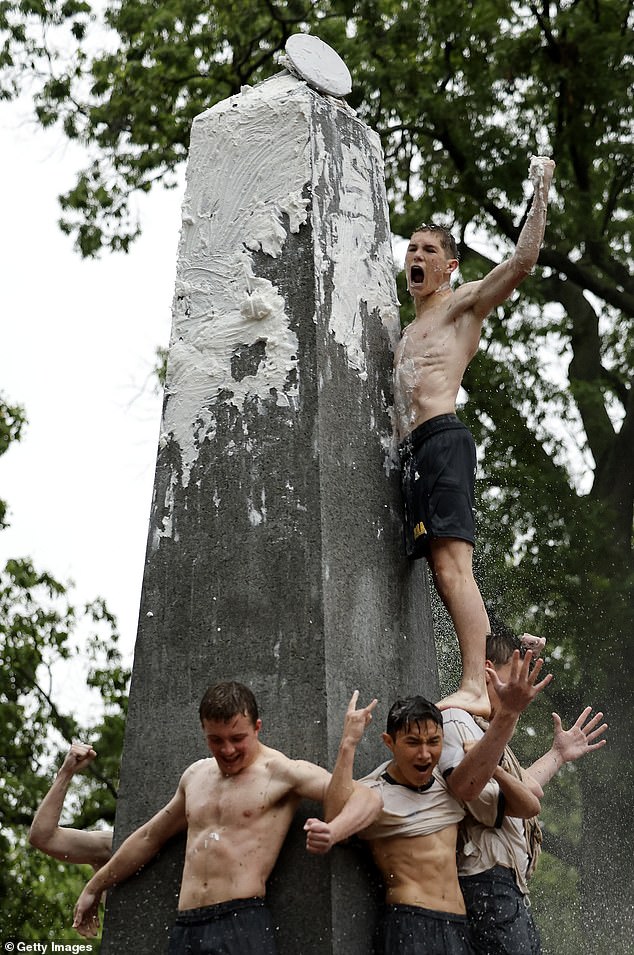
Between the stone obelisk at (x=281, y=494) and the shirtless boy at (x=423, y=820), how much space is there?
0.13m

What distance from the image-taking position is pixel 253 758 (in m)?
3.80

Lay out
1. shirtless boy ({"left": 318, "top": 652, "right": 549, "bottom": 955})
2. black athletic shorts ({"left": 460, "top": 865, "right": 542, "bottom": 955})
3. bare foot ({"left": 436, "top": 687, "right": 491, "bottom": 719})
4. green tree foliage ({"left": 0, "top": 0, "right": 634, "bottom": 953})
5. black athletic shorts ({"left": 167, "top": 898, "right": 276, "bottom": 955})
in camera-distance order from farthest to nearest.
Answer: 1. green tree foliage ({"left": 0, "top": 0, "right": 634, "bottom": 953})
2. bare foot ({"left": 436, "top": 687, "right": 491, "bottom": 719})
3. black athletic shorts ({"left": 460, "top": 865, "right": 542, "bottom": 955})
4. shirtless boy ({"left": 318, "top": 652, "right": 549, "bottom": 955})
5. black athletic shorts ({"left": 167, "top": 898, "right": 276, "bottom": 955})

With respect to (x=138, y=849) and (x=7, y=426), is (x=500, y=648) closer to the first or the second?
(x=138, y=849)

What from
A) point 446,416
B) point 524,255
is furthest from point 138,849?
point 524,255

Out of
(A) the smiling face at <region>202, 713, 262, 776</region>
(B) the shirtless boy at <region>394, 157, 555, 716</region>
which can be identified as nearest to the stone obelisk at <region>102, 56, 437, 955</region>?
(B) the shirtless boy at <region>394, 157, 555, 716</region>

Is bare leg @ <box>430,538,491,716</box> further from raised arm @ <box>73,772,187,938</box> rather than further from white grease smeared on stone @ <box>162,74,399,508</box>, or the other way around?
raised arm @ <box>73,772,187,938</box>

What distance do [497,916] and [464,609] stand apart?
3.45ft

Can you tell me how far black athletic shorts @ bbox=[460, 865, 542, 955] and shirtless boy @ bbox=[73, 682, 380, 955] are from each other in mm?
541

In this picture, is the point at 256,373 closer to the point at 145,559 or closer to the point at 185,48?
the point at 145,559

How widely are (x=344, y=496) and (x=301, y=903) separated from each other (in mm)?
1388

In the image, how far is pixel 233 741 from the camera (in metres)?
3.71

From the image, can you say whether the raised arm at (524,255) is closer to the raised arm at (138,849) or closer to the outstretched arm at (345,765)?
the outstretched arm at (345,765)

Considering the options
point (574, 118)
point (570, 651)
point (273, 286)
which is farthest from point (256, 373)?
point (574, 118)

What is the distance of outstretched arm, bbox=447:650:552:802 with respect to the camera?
3.59 metres
